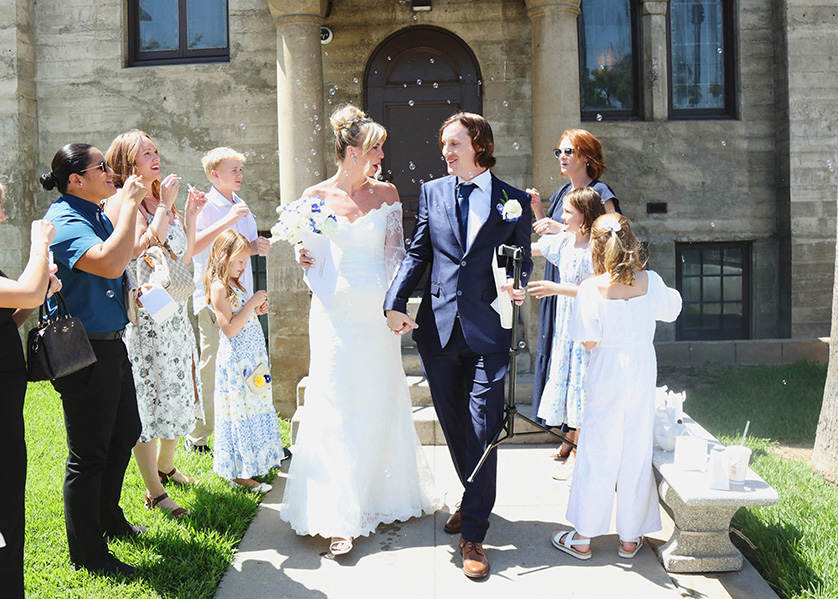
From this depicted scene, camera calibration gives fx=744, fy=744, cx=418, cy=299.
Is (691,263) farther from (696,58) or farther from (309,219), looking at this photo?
(309,219)

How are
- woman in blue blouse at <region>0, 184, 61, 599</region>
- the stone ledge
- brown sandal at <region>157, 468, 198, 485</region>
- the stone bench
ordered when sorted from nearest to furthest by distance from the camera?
woman in blue blouse at <region>0, 184, 61, 599</region>
the stone bench
brown sandal at <region>157, 468, 198, 485</region>
the stone ledge

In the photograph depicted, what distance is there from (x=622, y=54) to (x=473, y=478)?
7946mm

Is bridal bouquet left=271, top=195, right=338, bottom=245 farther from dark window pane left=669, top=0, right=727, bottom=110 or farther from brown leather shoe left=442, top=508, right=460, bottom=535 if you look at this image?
dark window pane left=669, top=0, right=727, bottom=110

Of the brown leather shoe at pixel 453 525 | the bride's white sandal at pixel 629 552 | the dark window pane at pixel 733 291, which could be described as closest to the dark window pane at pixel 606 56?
the dark window pane at pixel 733 291

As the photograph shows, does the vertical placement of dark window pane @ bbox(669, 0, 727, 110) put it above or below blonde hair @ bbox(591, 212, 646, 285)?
above

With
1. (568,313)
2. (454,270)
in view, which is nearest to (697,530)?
(568,313)

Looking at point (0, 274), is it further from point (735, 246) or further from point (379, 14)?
point (735, 246)

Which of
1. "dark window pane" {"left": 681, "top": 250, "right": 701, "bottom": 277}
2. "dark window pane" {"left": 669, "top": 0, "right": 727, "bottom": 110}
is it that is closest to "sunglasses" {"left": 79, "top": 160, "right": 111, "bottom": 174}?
"dark window pane" {"left": 681, "top": 250, "right": 701, "bottom": 277}

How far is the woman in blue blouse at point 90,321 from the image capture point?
3623mm

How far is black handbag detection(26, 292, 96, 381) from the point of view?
3.32 metres

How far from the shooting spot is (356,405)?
4500 millimetres

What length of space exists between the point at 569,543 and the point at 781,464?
223 centimetres

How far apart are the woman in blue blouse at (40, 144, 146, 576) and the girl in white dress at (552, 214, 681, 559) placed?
245cm

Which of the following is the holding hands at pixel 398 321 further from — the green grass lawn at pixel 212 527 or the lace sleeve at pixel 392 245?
the green grass lawn at pixel 212 527
